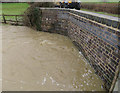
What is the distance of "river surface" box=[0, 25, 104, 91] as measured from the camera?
11.3 feet

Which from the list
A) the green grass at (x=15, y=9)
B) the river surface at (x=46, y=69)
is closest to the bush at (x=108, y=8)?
the river surface at (x=46, y=69)

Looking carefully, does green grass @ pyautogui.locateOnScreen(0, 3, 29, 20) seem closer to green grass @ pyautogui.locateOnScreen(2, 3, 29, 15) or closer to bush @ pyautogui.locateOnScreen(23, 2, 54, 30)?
green grass @ pyautogui.locateOnScreen(2, 3, 29, 15)

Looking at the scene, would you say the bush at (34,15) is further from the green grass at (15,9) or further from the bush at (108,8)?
the green grass at (15,9)

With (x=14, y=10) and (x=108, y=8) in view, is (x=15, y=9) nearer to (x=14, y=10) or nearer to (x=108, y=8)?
(x=14, y=10)

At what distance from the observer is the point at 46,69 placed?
13.8 ft

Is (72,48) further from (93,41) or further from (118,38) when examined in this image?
(118,38)

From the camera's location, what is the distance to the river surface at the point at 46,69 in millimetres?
3430

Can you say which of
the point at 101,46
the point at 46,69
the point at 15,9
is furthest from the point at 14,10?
the point at 101,46

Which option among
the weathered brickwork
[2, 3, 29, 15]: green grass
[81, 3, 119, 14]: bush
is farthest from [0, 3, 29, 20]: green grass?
the weathered brickwork

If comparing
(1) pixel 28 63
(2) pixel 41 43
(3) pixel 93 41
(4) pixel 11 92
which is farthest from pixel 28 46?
(3) pixel 93 41

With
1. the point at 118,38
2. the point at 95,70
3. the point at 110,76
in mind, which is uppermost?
the point at 118,38

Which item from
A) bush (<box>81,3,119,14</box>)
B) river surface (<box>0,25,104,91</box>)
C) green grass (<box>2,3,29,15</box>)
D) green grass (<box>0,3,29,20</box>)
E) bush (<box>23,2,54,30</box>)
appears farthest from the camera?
green grass (<box>2,3,29,15</box>)

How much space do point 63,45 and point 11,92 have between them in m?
3.95

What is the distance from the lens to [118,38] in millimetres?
2717
